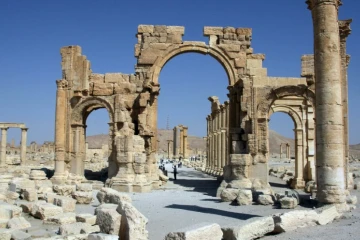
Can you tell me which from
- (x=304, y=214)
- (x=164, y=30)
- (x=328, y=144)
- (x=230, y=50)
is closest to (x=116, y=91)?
(x=164, y=30)

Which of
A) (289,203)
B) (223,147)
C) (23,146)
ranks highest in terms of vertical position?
(23,146)

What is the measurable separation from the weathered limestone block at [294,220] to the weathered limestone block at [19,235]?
175 inches

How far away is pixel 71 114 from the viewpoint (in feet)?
61.8

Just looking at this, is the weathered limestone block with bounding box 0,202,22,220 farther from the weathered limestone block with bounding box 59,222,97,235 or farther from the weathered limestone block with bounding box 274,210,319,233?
the weathered limestone block with bounding box 274,210,319,233

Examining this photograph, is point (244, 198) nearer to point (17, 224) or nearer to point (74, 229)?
point (74, 229)

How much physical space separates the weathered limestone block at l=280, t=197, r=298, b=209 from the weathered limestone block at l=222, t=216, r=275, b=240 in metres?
3.58

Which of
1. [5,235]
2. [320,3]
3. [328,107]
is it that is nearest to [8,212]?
[5,235]

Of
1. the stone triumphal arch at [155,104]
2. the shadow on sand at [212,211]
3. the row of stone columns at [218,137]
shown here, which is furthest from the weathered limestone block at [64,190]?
the row of stone columns at [218,137]

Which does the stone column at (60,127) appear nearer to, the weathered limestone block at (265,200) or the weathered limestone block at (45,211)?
the weathered limestone block at (45,211)

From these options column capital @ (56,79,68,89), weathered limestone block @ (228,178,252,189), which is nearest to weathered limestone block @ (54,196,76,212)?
weathered limestone block @ (228,178,252,189)

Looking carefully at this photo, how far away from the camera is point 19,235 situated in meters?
7.19

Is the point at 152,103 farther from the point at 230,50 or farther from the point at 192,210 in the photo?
the point at 192,210

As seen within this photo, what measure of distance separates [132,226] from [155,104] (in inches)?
491

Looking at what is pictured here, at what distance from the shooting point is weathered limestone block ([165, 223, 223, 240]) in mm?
6002
